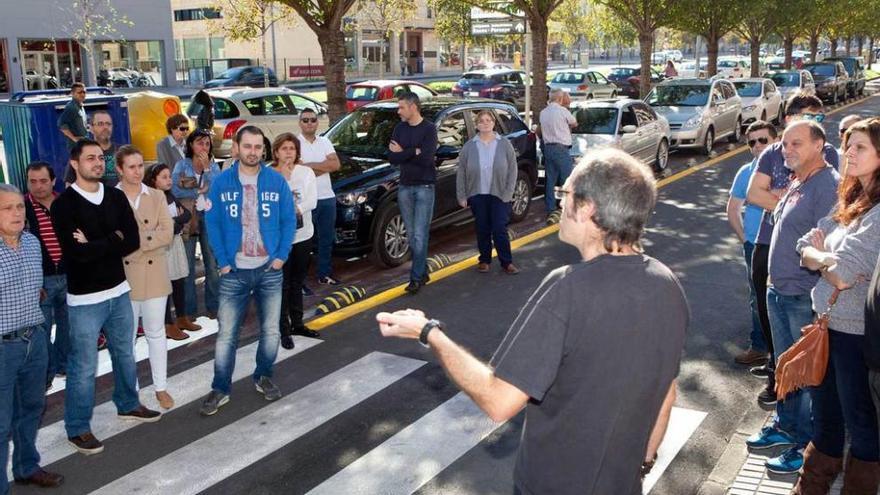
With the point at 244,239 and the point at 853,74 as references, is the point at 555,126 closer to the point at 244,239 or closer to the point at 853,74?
the point at 244,239

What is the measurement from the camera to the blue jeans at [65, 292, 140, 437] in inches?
204

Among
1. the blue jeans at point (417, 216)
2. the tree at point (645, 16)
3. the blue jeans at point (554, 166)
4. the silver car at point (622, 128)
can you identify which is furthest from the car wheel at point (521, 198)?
the tree at point (645, 16)

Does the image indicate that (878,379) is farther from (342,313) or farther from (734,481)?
(342,313)

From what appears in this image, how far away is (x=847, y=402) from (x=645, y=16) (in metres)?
25.1

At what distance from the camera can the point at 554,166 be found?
12328 millimetres

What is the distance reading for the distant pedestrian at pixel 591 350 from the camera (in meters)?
2.47

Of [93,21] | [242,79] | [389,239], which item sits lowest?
[389,239]

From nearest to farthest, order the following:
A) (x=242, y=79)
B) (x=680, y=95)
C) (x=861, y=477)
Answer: (x=861, y=477), (x=680, y=95), (x=242, y=79)

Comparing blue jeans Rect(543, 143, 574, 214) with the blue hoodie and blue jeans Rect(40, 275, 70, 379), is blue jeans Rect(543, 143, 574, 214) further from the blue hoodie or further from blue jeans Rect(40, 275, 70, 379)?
blue jeans Rect(40, 275, 70, 379)

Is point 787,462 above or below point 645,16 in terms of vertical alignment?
below

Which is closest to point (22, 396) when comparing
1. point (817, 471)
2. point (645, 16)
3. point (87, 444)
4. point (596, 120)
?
point (87, 444)

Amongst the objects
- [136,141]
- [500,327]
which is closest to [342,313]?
[500,327]

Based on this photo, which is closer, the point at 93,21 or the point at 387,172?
the point at 387,172

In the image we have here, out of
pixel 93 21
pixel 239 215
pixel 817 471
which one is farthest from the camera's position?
pixel 93 21
